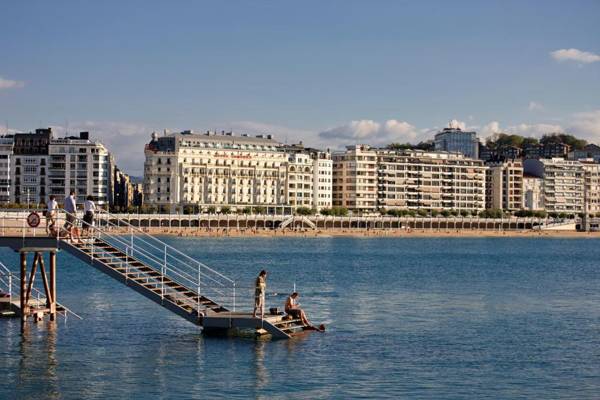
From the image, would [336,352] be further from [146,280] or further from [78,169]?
[78,169]

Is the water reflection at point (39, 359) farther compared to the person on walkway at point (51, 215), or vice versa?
the person on walkway at point (51, 215)

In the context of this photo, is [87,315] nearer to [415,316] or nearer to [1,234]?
[1,234]

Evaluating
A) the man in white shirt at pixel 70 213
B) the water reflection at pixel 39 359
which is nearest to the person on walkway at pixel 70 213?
the man in white shirt at pixel 70 213

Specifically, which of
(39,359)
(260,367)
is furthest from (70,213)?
(260,367)

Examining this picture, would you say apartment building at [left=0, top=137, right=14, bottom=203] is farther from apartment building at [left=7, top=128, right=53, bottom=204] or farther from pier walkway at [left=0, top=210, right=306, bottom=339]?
pier walkway at [left=0, top=210, right=306, bottom=339]

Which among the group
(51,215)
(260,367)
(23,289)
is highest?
(51,215)

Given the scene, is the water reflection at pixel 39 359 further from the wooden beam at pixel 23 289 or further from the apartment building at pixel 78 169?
the apartment building at pixel 78 169

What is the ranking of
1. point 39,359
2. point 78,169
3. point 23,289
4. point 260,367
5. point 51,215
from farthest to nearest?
point 78,169 → point 23,289 → point 51,215 → point 39,359 → point 260,367

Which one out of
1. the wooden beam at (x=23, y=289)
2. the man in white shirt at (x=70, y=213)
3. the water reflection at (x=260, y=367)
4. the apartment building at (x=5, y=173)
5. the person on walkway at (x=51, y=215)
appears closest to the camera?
the water reflection at (x=260, y=367)

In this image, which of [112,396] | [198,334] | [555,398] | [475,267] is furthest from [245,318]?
[475,267]

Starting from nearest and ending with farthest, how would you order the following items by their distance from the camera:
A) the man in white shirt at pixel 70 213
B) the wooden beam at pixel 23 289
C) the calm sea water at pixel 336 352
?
the calm sea water at pixel 336 352 < the man in white shirt at pixel 70 213 < the wooden beam at pixel 23 289

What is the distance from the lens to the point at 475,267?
3519 inches

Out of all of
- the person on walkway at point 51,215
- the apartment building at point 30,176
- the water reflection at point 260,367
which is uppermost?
the apartment building at point 30,176

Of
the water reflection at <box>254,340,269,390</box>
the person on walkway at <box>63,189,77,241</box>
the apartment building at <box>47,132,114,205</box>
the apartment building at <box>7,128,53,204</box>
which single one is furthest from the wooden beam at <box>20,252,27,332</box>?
the apartment building at <box>7,128,53,204</box>
